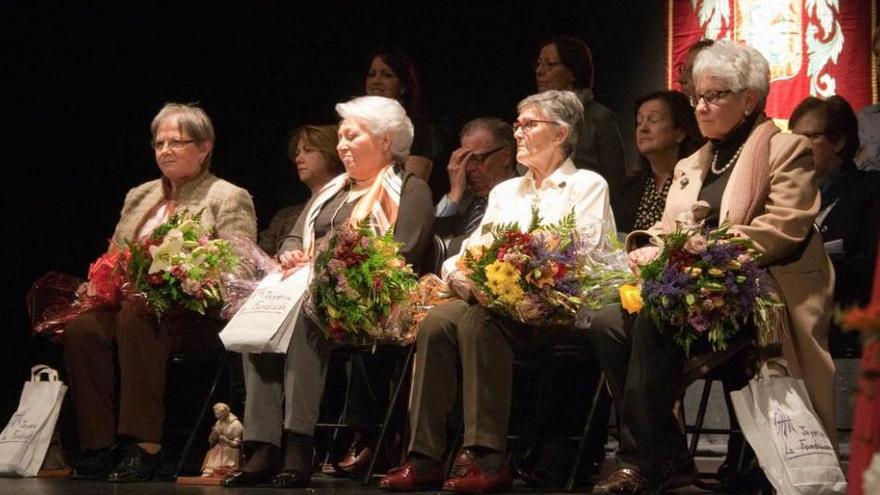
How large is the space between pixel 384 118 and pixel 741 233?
1.64 metres

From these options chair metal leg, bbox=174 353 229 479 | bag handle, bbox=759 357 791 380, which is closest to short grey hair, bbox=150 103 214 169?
chair metal leg, bbox=174 353 229 479

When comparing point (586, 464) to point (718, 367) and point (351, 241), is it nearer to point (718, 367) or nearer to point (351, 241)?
point (718, 367)

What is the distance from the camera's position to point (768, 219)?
406 centimetres

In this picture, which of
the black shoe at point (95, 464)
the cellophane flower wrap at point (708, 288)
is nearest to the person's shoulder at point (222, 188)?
the black shoe at point (95, 464)

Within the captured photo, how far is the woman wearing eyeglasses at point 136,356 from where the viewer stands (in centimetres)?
494

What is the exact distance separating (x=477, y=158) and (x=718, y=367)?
6.26ft

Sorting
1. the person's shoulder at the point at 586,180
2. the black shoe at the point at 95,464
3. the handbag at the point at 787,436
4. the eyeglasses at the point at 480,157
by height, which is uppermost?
the person's shoulder at the point at 586,180

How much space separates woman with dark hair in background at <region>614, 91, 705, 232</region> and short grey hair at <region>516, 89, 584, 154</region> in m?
0.41

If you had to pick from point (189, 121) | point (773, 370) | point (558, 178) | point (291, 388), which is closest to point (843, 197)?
point (558, 178)

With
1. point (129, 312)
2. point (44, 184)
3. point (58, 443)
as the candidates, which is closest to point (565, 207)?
point (129, 312)

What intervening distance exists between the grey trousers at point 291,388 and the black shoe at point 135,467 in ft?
1.44

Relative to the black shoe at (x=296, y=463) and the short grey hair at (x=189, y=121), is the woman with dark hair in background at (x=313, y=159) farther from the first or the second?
the black shoe at (x=296, y=463)

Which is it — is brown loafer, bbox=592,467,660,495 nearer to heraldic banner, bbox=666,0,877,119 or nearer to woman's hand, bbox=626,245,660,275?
woman's hand, bbox=626,245,660,275

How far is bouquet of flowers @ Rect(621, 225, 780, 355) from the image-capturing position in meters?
3.88
